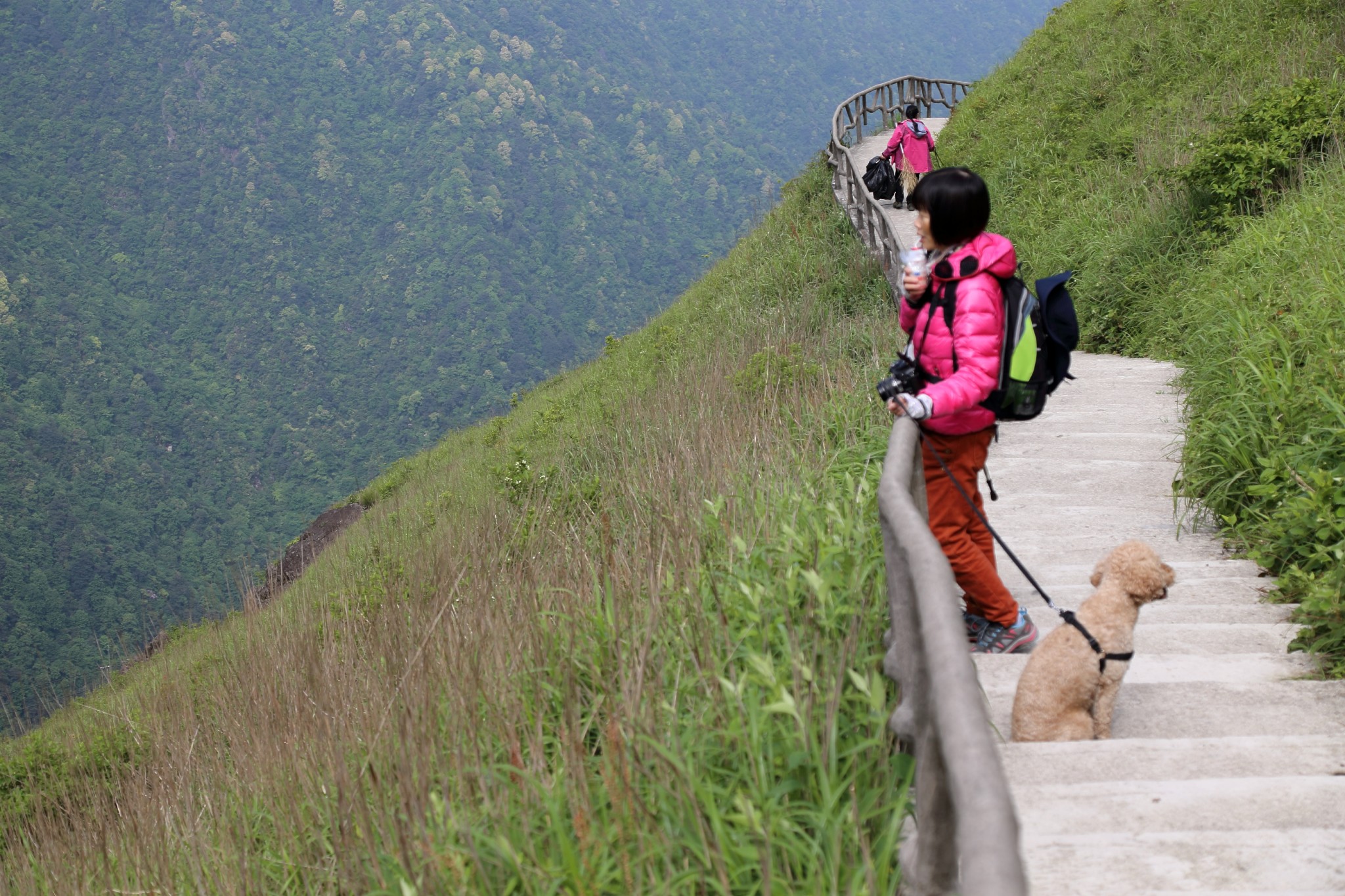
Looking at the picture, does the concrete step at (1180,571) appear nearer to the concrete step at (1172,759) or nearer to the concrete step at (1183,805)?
the concrete step at (1172,759)

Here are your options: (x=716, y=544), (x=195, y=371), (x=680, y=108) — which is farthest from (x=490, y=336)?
(x=716, y=544)

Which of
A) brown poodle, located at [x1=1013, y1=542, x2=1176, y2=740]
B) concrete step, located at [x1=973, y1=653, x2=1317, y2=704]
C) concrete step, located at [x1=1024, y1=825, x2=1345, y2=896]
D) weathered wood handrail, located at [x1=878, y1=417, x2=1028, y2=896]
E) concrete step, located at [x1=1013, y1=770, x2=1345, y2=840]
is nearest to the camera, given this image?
weathered wood handrail, located at [x1=878, y1=417, x2=1028, y2=896]

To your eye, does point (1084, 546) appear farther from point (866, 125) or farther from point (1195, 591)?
point (866, 125)

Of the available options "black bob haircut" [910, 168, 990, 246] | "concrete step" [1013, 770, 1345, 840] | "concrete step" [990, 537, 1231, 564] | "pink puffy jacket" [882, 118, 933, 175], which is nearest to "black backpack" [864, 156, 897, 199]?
"pink puffy jacket" [882, 118, 933, 175]

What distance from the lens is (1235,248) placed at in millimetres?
7258

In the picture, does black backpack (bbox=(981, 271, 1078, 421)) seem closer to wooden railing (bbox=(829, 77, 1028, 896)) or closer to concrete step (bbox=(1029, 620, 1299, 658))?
wooden railing (bbox=(829, 77, 1028, 896))

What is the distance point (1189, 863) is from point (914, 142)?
1518 centimetres

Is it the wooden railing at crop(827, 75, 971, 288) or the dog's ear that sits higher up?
the wooden railing at crop(827, 75, 971, 288)

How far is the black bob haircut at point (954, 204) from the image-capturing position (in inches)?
133

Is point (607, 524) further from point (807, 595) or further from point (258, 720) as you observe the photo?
point (258, 720)

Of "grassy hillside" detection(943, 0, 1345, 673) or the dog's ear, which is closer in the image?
the dog's ear

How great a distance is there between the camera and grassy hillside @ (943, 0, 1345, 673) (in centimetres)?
436

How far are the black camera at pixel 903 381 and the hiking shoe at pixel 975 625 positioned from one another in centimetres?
84

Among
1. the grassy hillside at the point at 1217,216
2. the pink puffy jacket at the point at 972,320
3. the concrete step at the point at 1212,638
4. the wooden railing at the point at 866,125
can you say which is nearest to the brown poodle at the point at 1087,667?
the concrete step at the point at 1212,638
